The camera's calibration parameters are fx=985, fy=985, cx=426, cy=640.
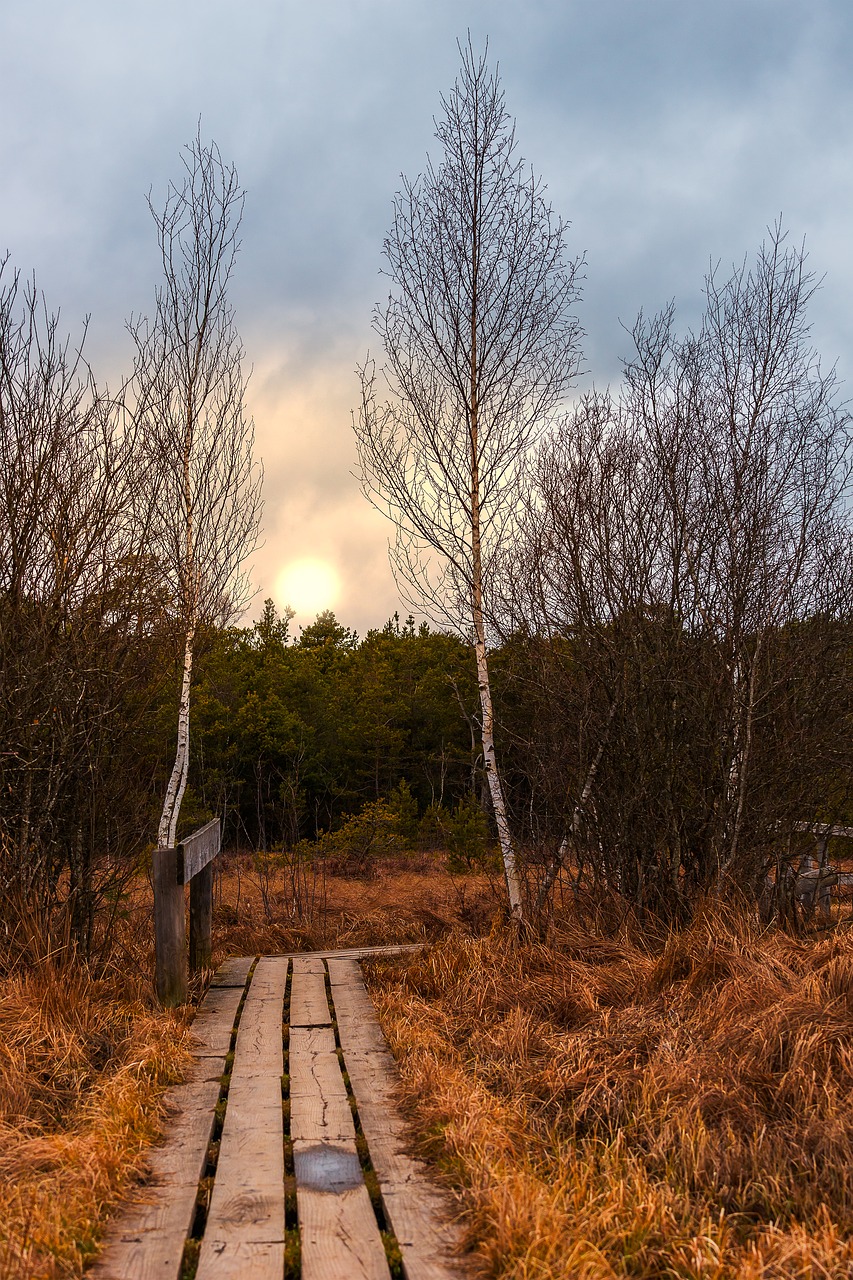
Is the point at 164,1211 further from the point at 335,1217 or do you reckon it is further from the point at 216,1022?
the point at 216,1022

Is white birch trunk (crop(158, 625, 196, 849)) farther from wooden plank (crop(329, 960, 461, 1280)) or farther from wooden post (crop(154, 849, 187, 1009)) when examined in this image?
wooden plank (crop(329, 960, 461, 1280))

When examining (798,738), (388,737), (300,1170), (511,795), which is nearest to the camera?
(300,1170)

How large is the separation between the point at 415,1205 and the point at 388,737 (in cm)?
2746

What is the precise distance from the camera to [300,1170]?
3.64m

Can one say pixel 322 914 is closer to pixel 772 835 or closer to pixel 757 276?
pixel 772 835

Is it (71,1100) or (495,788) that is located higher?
(495,788)

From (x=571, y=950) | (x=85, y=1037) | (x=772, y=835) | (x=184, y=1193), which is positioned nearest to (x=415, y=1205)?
(x=184, y=1193)

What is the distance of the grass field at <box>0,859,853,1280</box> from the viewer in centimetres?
293

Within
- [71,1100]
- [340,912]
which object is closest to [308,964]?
[340,912]

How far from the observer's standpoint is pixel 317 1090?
465cm

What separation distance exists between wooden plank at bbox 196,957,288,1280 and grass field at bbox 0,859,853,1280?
0.34 metres

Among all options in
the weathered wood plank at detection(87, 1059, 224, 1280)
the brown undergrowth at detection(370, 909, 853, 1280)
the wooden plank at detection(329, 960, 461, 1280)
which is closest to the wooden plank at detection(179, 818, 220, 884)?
the wooden plank at detection(329, 960, 461, 1280)

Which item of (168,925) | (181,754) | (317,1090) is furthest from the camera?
(181,754)

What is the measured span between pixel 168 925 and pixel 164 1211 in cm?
282
